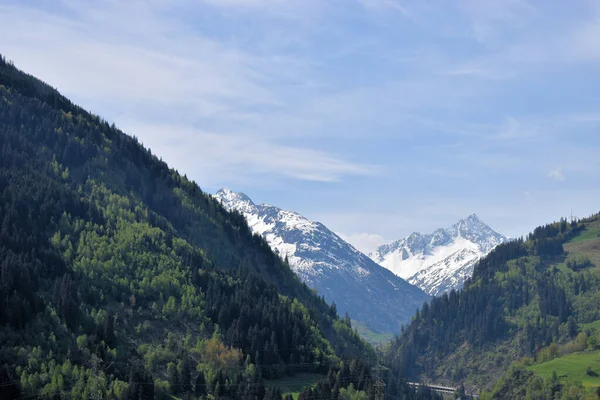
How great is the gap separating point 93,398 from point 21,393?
1677cm

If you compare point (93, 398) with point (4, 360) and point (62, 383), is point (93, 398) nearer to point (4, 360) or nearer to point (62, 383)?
point (62, 383)

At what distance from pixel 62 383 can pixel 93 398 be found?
8.08m

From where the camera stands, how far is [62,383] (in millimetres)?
197125

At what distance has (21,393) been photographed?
190 meters

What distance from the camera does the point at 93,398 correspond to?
650 ft

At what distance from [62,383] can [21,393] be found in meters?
10.2

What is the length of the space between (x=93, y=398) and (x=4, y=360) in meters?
23.1

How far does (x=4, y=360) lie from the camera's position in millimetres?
198750

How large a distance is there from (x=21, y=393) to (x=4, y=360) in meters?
12.5

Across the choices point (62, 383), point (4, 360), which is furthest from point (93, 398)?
point (4, 360)
